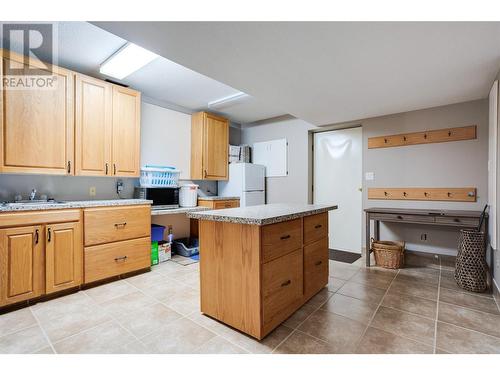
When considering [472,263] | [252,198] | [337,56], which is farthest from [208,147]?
[472,263]

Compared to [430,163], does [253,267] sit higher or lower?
lower

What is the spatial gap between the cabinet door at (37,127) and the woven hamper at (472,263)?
169 inches

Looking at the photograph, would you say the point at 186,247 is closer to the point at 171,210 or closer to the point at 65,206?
the point at 171,210

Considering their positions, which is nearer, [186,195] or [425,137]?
[425,137]

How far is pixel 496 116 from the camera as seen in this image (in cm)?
232

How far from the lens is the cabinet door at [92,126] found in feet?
8.75

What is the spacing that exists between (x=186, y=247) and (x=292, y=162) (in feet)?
8.06

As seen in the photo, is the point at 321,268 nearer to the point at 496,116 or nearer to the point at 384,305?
the point at 384,305

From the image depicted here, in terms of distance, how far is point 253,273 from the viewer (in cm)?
163

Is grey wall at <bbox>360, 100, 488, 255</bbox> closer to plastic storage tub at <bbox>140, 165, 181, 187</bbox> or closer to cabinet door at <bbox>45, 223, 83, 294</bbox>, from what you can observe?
plastic storage tub at <bbox>140, 165, 181, 187</bbox>

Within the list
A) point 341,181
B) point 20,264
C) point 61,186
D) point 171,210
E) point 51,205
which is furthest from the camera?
point 341,181

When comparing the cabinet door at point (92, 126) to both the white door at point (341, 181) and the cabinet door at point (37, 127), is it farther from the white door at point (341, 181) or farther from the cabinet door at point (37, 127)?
the white door at point (341, 181)

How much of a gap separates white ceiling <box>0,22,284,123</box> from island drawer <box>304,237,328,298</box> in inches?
94.6

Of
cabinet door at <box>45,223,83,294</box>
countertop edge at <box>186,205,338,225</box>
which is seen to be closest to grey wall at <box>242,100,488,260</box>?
countertop edge at <box>186,205,338,225</box>
